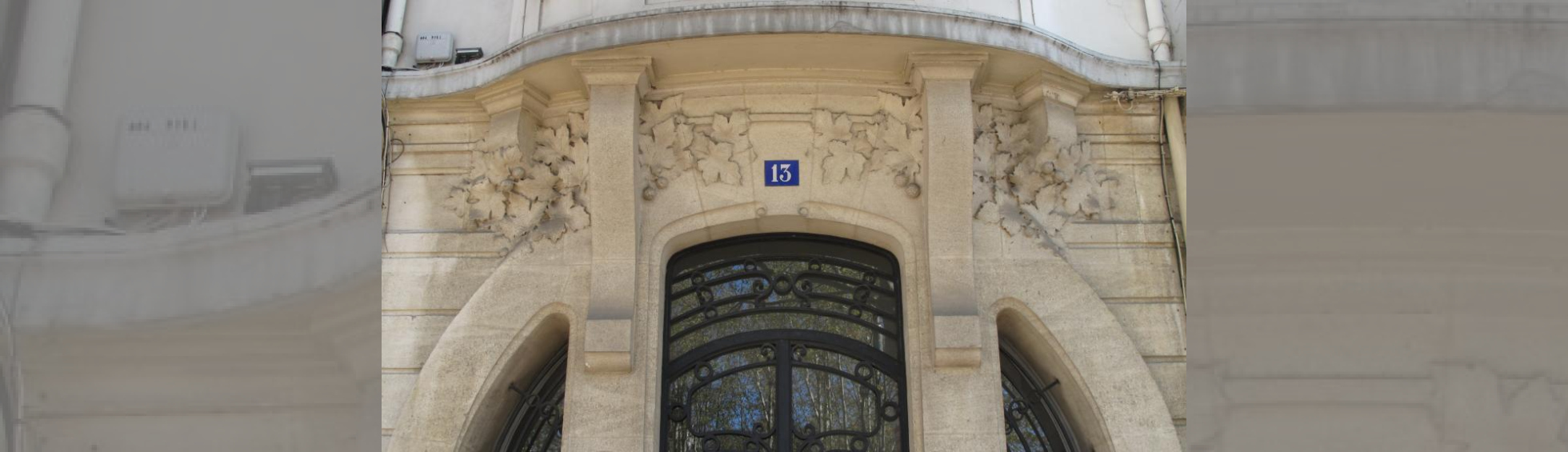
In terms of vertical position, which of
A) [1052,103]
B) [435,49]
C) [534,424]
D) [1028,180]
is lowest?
[534,424]

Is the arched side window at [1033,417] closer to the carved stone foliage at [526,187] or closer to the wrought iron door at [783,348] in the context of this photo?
the wrought iron door at [783,348]

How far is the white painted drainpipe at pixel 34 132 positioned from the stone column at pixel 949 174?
565 cm

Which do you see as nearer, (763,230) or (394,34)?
(763,230)

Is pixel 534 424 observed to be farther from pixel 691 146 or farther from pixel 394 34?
pixel 394 34

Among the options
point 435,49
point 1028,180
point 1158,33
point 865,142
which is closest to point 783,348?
point 865,142

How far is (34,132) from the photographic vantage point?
1756mm

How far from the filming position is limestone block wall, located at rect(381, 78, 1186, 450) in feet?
23.8

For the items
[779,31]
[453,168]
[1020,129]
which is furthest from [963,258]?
[453,168]

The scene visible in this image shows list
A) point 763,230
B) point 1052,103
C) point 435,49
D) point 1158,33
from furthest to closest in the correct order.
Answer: point 435,49, point 1158,33, point 763,230, point 1052,103

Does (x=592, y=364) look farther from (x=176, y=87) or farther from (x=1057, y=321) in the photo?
(x=176, y=87)

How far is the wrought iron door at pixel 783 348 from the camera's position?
738 centimetres

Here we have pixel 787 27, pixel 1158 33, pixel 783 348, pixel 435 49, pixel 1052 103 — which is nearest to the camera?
pixel 787 27

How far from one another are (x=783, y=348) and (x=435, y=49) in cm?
299

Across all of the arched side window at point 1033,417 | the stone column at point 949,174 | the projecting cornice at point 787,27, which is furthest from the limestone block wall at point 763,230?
the projecting cornice at point 787,27
